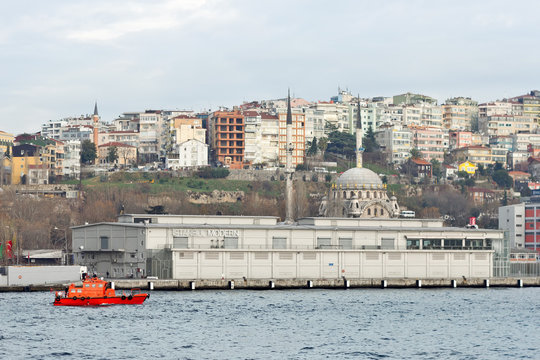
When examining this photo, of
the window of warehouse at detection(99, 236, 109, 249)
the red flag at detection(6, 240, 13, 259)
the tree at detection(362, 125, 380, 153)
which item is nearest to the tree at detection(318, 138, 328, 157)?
the tree at detection(362, 125, 380, 153)

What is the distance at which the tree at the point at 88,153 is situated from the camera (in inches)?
6432

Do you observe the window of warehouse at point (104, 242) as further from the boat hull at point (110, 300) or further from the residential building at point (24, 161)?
the residential building at point (24, 161)

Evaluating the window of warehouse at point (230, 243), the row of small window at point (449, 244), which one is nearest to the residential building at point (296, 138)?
the row of small window at point (449, 244)

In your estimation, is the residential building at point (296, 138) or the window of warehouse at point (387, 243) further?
the residential building at point (296, 138)

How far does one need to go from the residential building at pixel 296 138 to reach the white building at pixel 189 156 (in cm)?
1576

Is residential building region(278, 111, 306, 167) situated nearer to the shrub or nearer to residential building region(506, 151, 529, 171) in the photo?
the shrub

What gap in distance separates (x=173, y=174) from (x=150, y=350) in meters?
107

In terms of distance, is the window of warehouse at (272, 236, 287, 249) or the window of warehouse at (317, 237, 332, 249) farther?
the window of warehouse at (317, 237, 332, 249)

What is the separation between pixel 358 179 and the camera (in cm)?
14438

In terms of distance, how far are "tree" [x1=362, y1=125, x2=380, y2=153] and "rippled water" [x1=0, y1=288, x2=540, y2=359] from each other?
10694 cm

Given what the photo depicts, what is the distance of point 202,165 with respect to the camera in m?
160

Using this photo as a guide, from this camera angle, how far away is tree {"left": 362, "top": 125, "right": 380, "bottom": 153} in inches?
7052

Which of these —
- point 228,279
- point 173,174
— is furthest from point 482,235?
point 173,174

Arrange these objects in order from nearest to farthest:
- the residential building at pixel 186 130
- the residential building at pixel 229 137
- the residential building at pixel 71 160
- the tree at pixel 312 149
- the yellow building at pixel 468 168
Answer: the residential building at pixel 71 160 → the residential building at pixel 229 137 → the residential building at pixel 186 130 → the tree at pixel 312 149 → the yellow building at pixel 468 168
